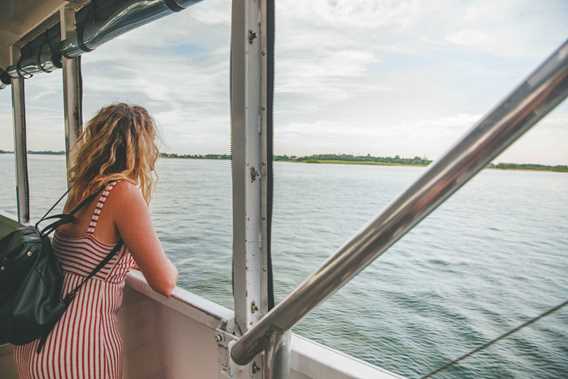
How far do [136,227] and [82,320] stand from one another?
1.46ft

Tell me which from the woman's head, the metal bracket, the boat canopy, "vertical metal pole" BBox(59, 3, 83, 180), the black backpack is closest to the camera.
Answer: the black backpack

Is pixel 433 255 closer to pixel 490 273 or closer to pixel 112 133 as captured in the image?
pixel 490 273

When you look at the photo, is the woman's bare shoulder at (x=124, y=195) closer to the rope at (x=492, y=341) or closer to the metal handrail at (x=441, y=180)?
the metal handrail at (x=441, y=180)

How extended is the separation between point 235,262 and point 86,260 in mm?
577

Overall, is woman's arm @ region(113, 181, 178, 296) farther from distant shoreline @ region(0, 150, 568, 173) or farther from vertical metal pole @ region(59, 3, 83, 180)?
vertical metal pole @ region(59, 3, 83, 180)

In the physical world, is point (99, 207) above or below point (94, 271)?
above

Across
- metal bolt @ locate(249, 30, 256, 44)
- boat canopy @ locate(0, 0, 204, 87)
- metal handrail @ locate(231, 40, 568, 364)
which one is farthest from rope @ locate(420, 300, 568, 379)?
boat canopy @ locate(0, 0, 204, 87)

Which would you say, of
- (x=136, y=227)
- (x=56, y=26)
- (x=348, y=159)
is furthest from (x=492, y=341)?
(x=56, y=26)

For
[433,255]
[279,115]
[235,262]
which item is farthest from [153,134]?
[433,255]

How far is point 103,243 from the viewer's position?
4.42 feet

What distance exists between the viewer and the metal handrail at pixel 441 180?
0.38 meters

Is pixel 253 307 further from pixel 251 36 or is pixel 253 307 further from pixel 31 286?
pixel 251 36

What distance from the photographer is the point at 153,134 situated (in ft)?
5.08

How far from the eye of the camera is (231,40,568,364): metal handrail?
38cm
